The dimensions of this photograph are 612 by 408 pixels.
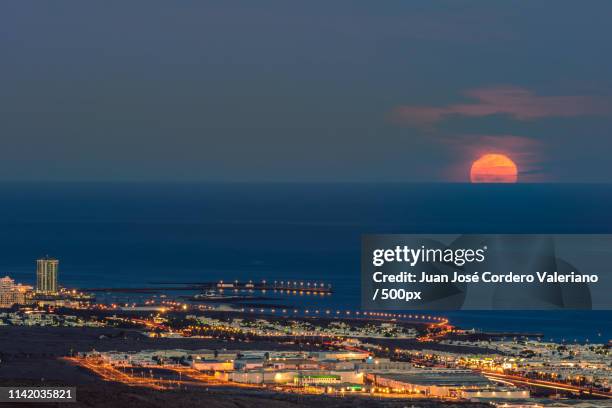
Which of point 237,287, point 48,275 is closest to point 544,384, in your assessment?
point 237,287

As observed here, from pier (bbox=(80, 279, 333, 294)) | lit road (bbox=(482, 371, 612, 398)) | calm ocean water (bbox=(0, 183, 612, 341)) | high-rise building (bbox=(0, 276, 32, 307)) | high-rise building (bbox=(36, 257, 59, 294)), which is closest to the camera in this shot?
lit road (bbox=(482, 371, 612, 398))

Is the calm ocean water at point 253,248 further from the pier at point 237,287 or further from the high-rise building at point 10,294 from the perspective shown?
the high-rise building at point 10,294

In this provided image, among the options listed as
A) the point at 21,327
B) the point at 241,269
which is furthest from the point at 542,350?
the point at 241,269

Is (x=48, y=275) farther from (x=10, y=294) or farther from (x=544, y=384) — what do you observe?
(x=544, y=384)

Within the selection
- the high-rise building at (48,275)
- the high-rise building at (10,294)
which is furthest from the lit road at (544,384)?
the high-rise building at (48,275)

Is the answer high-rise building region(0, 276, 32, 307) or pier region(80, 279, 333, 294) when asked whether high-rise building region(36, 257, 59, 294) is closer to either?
pier region(80, 279, 333, 294)

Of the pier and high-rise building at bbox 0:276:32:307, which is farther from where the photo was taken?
the pier

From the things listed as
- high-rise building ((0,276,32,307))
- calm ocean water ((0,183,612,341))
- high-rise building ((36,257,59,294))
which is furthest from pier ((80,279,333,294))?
high-rise building ((0,276,32,307))

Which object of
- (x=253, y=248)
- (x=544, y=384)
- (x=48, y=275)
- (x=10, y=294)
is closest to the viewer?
(x=544, y=384)
